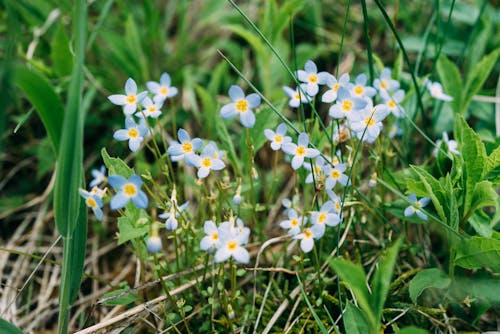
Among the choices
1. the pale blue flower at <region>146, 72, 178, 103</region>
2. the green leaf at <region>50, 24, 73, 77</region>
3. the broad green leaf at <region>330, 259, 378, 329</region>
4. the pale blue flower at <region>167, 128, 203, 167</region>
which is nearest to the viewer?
the broad green leaf at <region>330, 259, 378, 329</region>

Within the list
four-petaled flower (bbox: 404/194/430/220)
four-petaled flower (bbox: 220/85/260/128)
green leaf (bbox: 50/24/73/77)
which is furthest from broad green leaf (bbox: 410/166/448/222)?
green leaf (bbox: 50/24/73/77)

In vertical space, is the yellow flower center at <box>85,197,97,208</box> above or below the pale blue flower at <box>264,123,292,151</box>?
above

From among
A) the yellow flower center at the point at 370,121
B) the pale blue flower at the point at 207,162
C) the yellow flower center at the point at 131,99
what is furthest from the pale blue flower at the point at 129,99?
the yellow flower center at the point at 370,121

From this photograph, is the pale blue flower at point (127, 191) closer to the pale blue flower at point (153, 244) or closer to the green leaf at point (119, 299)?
the pale blue flower at point (153, 244)

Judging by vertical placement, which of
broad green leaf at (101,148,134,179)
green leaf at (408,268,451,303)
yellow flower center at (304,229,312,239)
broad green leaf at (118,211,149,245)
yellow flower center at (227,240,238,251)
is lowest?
green leaf at (408,268,451,303)

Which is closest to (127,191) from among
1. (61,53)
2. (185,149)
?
(185,149)

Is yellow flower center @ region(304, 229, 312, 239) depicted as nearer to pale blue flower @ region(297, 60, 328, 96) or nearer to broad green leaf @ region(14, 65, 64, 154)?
pale blue flower @ region(297, 60, 328, 96)

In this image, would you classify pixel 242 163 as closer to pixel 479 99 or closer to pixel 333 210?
pixel 333 210
